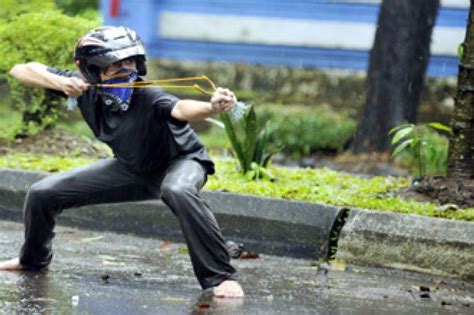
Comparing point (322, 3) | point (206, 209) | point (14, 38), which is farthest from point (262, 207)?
point (322, 3)

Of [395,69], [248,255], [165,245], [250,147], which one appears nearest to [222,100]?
[248,255]

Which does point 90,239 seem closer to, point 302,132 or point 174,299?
point 174,299

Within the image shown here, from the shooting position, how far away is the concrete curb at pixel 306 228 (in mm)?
7352

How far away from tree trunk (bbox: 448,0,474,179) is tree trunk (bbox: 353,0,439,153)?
410 centimetres

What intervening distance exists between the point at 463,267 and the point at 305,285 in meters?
0.95

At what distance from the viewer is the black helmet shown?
6.59m

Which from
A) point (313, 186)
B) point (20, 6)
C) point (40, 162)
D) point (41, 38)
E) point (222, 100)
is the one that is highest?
point (222, 100)

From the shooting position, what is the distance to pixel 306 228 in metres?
7.94

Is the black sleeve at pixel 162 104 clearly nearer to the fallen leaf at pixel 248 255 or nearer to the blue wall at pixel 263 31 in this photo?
the fallen leaf at pixel 248 255

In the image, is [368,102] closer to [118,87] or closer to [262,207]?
[262,207]

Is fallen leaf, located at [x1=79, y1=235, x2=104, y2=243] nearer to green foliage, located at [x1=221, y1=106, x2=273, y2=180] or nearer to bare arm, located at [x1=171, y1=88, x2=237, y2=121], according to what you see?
green foliage, located at [x1=221, y1=106, x2=273, y2=180]

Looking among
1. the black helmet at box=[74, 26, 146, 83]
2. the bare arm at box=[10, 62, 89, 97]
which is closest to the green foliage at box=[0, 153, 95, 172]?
the bare arm at box=[10, 62, 89, 97]

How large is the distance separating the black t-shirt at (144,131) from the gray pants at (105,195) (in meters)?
0.08

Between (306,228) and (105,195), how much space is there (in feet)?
5.10
